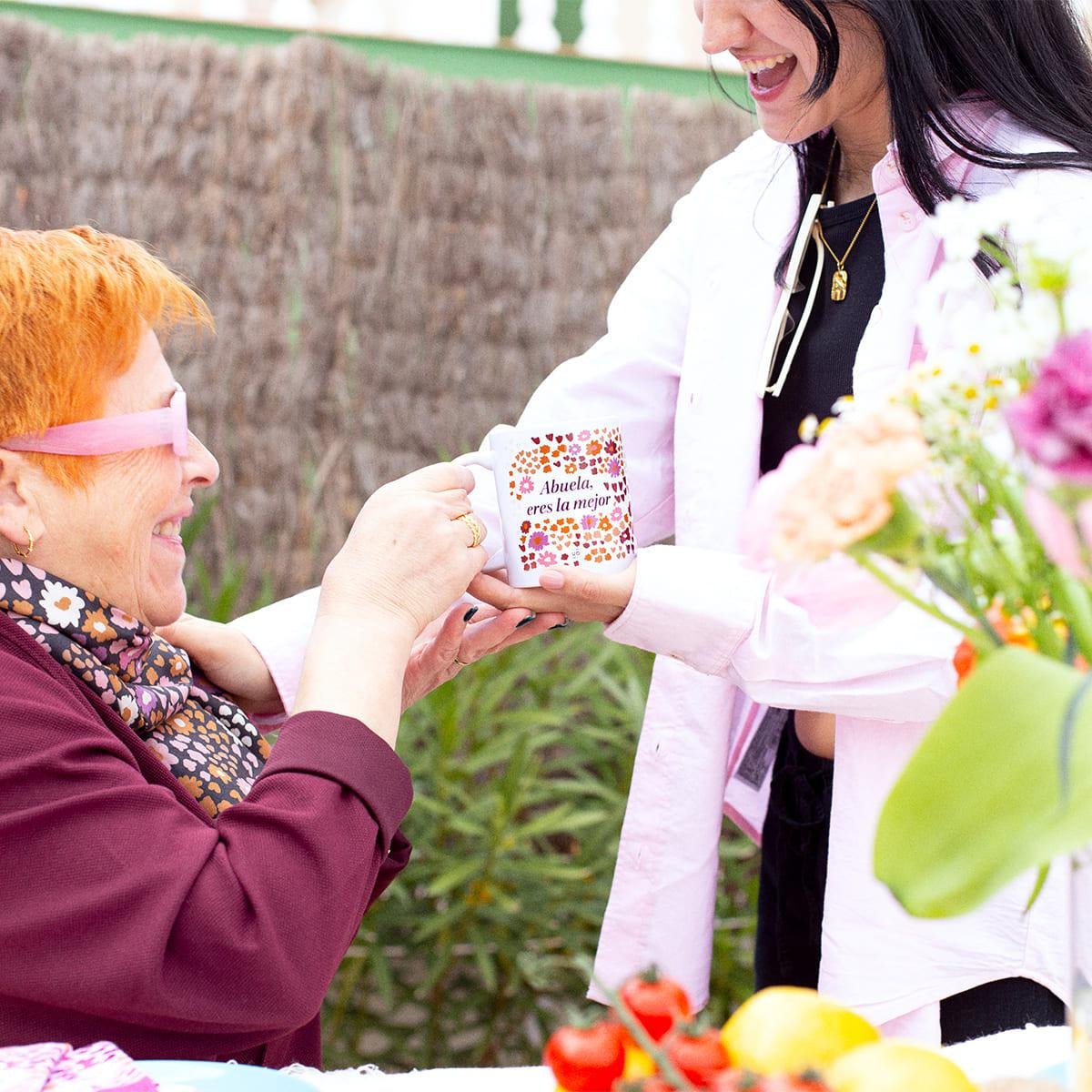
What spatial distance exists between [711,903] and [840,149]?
1021mm

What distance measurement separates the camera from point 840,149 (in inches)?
70.9

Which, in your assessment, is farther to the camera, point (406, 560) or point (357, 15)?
point (357, 15)

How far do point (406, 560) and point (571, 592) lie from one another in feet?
0.68

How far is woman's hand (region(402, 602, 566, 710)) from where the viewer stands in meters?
1.68

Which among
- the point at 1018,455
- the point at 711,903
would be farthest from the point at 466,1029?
the point at 1018,455

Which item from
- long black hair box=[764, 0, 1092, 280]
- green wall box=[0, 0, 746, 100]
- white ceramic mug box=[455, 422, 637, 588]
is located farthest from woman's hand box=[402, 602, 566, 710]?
green wall box=[0, 0, 746, 100]

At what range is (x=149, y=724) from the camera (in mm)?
1465

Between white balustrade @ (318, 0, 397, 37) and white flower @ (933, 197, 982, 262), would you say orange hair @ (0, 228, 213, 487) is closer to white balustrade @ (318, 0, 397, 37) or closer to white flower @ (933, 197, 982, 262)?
white flower @ (933, 197, 982, 262)

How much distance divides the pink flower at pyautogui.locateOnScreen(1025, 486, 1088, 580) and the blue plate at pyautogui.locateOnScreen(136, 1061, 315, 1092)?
67cm

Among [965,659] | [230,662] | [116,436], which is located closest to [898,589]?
[965,659]

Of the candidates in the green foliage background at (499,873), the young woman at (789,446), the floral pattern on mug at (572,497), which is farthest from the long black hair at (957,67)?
the green foliage background at (499,873)

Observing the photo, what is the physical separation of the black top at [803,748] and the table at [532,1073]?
57cm

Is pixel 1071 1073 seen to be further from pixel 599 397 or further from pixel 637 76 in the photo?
pixel 637 76

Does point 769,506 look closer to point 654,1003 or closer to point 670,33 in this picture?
point 654,1003
